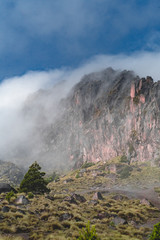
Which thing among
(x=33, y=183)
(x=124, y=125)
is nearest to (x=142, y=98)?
(x=124, y=125)

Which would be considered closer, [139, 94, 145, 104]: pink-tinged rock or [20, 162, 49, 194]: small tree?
[20, 162, 49, 194]: small tree

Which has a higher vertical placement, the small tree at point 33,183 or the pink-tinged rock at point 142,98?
the pink-tinged rock at point 142,98

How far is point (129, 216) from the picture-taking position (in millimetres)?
23547

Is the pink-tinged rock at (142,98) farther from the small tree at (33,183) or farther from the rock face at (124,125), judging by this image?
the small tree at (33,183)

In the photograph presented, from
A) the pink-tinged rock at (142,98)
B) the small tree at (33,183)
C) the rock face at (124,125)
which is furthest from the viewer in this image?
the pink-tinged rock at (142,98)

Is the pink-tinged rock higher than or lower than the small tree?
higher

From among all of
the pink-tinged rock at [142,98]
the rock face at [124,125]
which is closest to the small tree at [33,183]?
the rock face at [124,125]

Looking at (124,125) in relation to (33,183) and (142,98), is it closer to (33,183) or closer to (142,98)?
(142,98)

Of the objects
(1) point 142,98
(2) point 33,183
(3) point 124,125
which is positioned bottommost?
(2) point 33,183

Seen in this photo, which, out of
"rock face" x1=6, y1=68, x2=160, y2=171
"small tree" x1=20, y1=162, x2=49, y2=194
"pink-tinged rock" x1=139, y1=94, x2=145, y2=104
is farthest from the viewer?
"pink-tinged rock" x1=139, y1=94, x2=145, y2=104

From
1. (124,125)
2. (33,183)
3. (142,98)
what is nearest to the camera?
(33,183)

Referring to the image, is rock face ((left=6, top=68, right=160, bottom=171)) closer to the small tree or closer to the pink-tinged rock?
the pink-tinged rock

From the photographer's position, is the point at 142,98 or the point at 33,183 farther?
the point at 142,98

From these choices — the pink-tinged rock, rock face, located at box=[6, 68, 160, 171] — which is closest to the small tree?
rock face, located at box=[6, 68, 160, 171]
